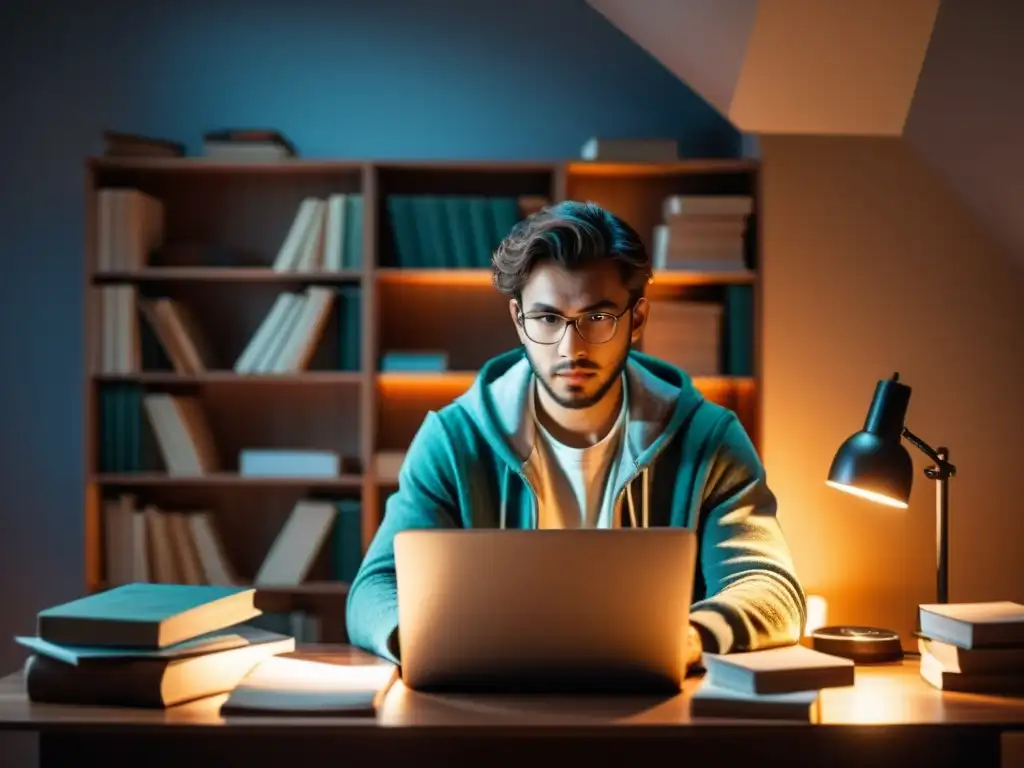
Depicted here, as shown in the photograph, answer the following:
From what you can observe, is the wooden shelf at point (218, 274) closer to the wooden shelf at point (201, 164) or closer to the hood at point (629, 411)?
the wooden shelf at point (201, 164)

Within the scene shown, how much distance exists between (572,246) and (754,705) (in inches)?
30.6

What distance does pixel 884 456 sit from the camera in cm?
190

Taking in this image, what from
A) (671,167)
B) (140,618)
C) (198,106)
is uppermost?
(198,106)

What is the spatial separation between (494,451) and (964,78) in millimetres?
1413

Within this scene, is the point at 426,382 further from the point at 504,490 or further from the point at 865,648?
the point at 865,648

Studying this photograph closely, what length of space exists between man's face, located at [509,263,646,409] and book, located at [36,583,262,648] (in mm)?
585

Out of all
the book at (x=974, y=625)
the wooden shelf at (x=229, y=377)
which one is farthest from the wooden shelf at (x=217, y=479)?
the book at (x=974, y=625)

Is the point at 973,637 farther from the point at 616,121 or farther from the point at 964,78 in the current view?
the point at 616,121

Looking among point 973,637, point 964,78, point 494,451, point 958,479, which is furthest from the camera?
point 958,479

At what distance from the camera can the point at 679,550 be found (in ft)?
4.42

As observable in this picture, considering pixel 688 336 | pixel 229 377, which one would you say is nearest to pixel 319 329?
pixel 229 377

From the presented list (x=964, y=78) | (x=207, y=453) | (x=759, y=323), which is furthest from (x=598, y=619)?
(x=207, y=453)

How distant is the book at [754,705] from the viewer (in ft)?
4.28

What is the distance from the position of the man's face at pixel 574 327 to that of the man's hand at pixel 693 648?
0.45 meters
